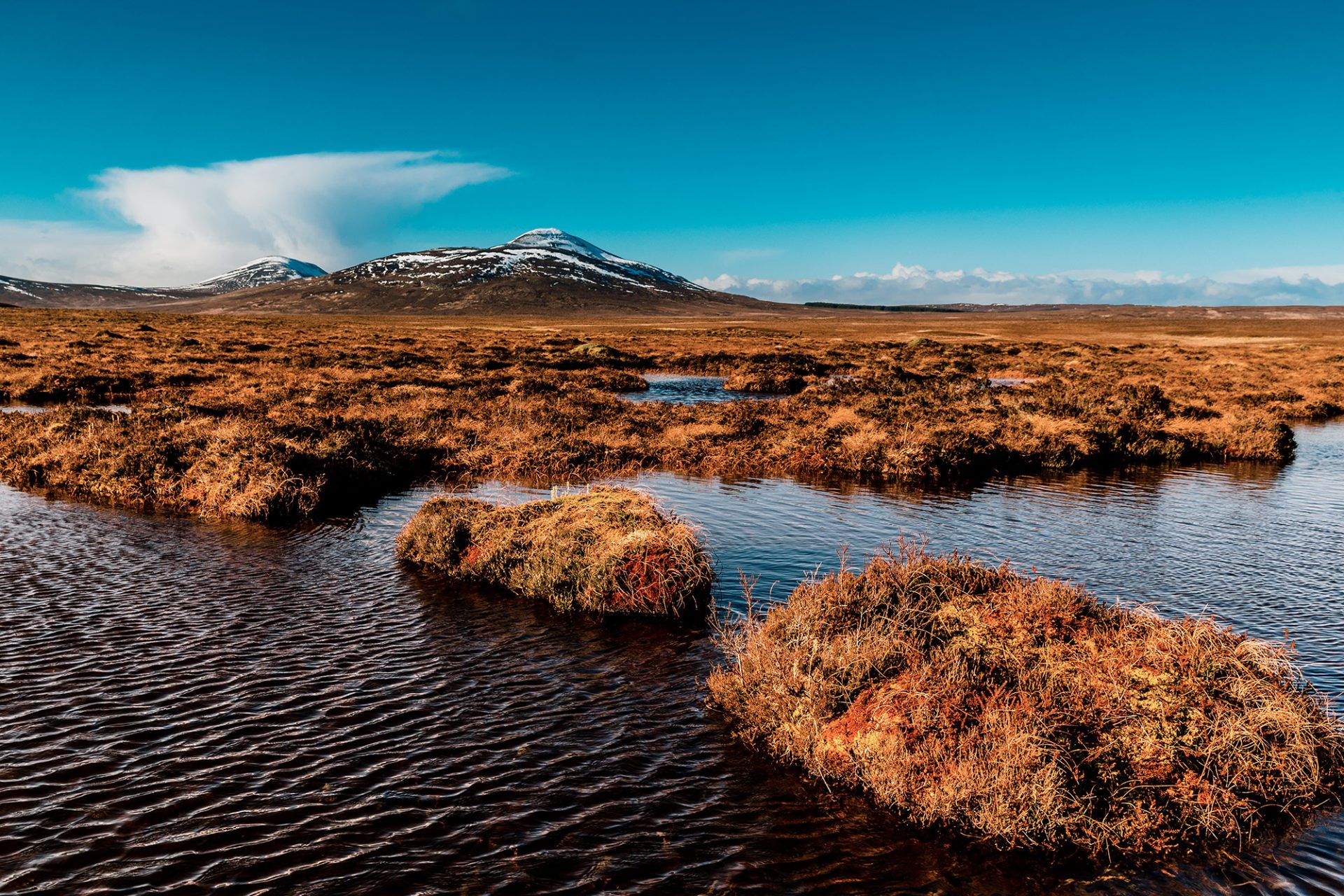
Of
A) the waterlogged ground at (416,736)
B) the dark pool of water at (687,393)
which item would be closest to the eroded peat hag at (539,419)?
the dark pool of water at (687,393)

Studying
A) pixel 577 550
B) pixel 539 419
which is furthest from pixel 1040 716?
pixel 539 419

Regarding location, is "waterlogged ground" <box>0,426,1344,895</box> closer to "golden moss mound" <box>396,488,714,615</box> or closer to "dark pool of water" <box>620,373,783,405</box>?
"golden moss mound" <box>396,488,714,615</box>

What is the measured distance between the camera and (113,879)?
7.30 m

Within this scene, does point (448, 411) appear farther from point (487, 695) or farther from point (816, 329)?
point (816, 329)

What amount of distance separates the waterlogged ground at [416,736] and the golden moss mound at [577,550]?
65 centimetres

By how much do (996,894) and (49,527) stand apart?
70.6ft

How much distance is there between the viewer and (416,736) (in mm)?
9961

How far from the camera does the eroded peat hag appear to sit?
78.2 feet

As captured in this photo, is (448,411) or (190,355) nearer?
(448,411)

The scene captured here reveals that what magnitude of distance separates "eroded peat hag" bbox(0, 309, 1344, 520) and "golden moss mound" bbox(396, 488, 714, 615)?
666 centimetres

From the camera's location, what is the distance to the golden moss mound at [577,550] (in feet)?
48.0

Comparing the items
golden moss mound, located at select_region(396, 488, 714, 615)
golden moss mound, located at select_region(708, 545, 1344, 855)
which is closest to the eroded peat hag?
golden moss mound, located at select_region(396, 488, 714, 615)

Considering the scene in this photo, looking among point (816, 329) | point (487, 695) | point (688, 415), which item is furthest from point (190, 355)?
point (816, 329)

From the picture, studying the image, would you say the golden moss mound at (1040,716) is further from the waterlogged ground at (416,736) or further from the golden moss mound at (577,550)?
the golden moss mound at (577,550)
